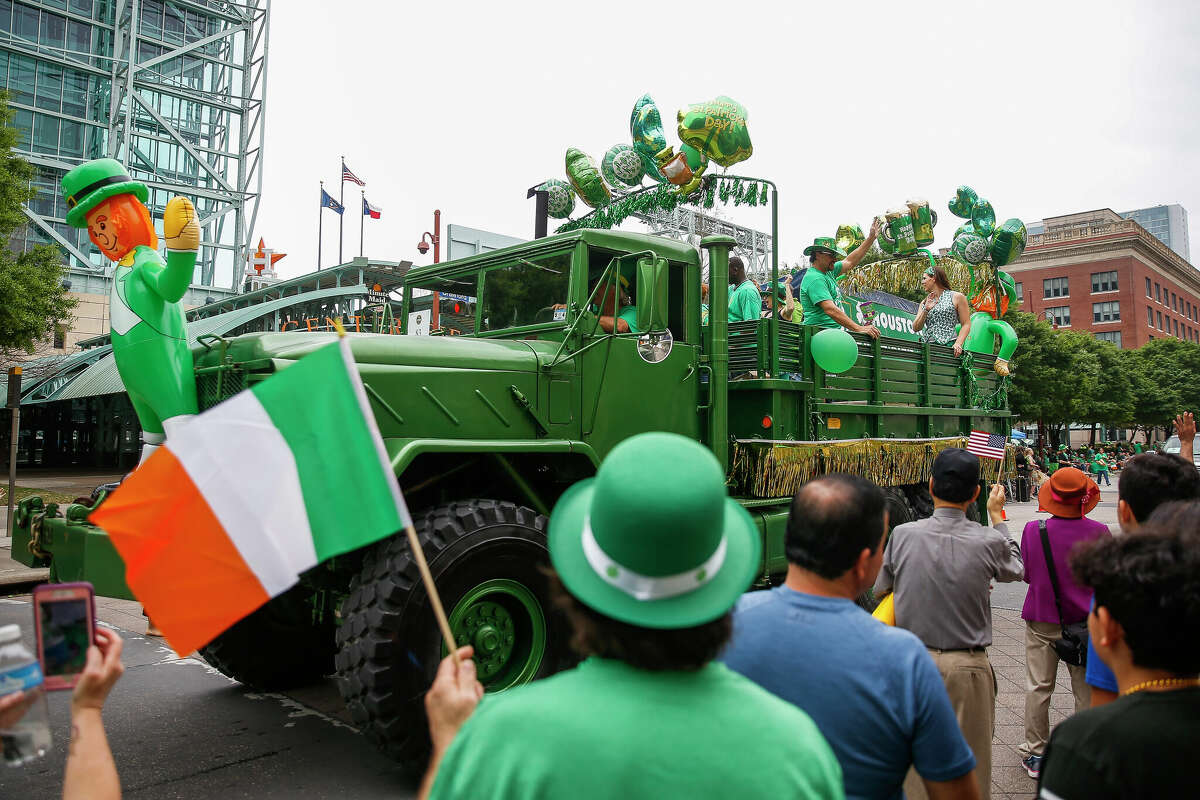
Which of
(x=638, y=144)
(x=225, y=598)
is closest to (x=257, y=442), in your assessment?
(x=225, y=598)

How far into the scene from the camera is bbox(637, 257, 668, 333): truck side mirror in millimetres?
4898

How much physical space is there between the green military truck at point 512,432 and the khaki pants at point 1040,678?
6.77ft

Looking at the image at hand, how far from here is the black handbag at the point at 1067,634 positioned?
342cm

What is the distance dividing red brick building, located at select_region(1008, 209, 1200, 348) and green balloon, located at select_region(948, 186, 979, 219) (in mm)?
55989

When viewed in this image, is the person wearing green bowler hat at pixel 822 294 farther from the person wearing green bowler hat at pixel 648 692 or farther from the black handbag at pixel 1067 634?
the person wearing green bowler hat at pixel 648 692

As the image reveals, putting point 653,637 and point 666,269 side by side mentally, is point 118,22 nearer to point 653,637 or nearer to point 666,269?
point 666,269

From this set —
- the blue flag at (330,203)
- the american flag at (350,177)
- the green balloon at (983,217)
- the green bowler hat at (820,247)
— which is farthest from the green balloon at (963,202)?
the blue flag at (330,203)

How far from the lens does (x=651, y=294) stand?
16.2 feet

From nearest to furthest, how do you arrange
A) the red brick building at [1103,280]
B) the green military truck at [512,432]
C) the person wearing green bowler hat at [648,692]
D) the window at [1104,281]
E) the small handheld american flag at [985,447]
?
the person wearing green bowler hat at [648,692], the green military truck at [512,432], the small handheld american flag at [985,447], the red brick building at [1103,280], the window at [1104,281]

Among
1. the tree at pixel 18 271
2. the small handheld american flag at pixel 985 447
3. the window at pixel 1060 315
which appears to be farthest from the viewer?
the window at pixel 1060 315

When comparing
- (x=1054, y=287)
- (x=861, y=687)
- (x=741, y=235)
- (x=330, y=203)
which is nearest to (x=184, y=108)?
(x=330, y=203)

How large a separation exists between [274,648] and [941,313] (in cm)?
717

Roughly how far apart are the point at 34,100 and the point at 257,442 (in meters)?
43.9

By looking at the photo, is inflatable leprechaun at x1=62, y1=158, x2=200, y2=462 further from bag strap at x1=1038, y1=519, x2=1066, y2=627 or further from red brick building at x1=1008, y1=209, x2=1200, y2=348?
red brick building at x1=1008, y1=209, x2=1200, y2=348
